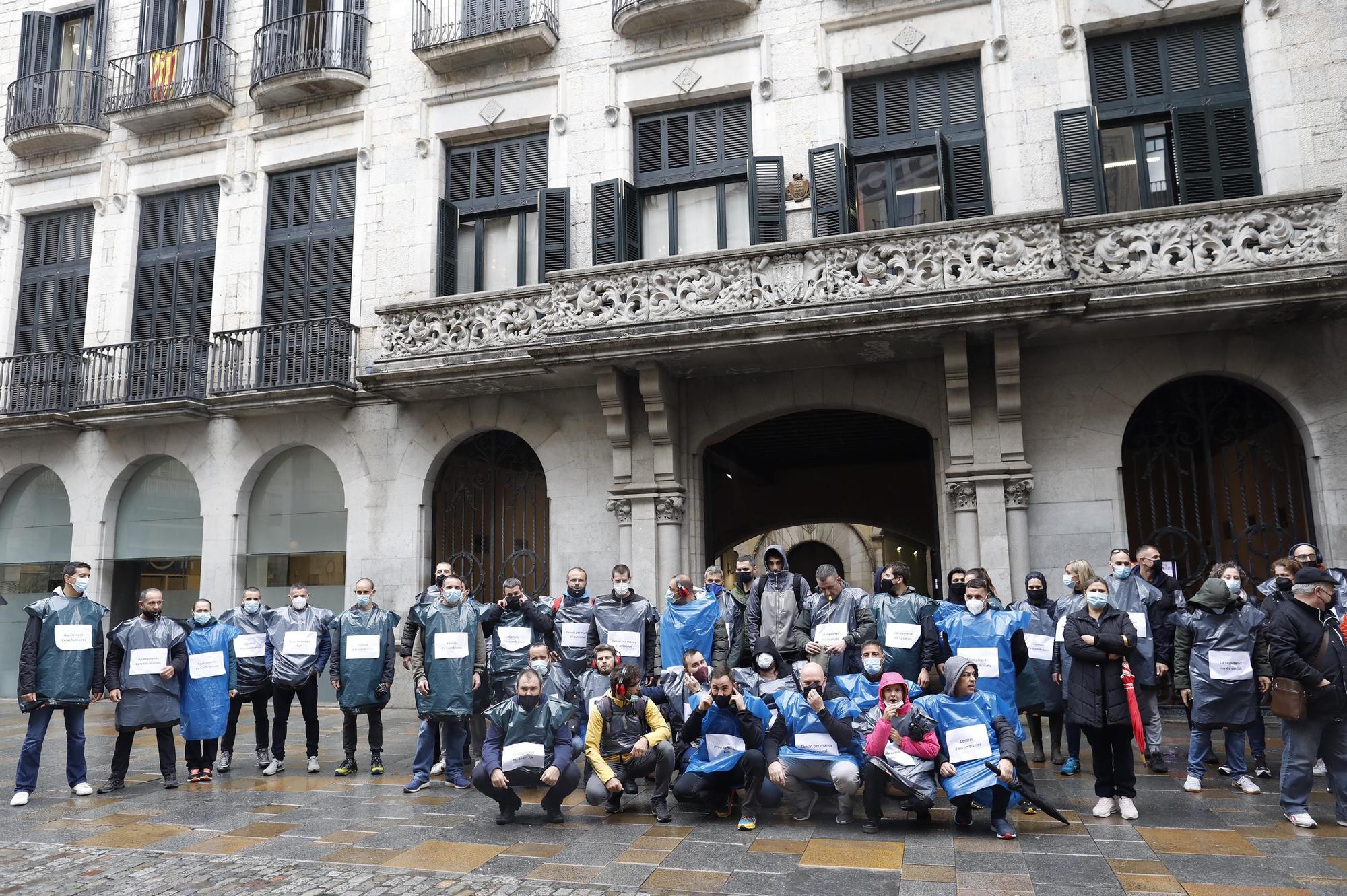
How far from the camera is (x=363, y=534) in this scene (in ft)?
53.0

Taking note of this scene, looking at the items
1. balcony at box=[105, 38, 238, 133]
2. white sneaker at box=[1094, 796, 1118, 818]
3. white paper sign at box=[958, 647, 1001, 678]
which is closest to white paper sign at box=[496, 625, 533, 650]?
white paper sign at box=[958, 647, 1001, 678]

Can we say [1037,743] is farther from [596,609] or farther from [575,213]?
[575,213]

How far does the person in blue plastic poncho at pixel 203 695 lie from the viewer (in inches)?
381

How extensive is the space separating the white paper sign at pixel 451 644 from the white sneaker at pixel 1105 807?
567cm

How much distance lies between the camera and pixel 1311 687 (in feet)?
22.6

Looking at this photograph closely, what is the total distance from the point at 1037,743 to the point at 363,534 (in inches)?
433

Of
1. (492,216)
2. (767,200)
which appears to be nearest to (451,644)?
(767,200)

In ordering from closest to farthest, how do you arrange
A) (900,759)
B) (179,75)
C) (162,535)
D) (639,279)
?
(900,759), (639,279), (162,535), (179,75)

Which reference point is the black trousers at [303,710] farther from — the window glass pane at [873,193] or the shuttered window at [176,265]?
the shuttered window at [176,265]

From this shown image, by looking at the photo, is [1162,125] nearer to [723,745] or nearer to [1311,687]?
[1311,687]

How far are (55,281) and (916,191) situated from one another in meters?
16.7

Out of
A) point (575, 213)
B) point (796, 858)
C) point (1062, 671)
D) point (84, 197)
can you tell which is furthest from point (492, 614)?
point (84, 197)

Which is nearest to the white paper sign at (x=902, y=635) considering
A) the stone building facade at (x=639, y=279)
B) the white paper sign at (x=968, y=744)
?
the white paper sign at (x=968, y=744)

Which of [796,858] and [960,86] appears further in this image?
[960,86]
